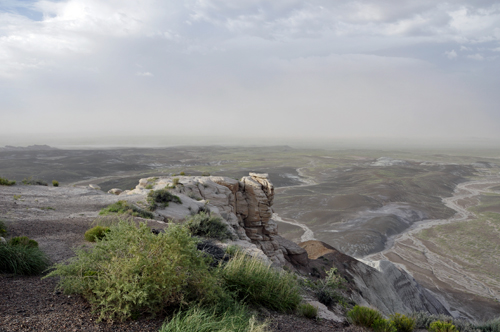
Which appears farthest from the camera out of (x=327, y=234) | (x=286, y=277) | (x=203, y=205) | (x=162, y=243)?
(x=327, y=234)

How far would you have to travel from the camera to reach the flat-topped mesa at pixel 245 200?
2008 centimetres

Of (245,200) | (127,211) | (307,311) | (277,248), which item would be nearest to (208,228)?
(127,211)

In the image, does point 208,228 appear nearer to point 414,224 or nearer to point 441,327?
point 441,327

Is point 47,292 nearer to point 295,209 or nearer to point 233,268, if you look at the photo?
point 233,268

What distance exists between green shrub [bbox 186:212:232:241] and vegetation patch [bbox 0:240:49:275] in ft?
18.0

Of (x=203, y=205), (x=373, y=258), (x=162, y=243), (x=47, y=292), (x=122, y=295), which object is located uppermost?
(x=162, y=243)

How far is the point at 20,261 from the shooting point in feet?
19.6

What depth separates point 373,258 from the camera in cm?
3306

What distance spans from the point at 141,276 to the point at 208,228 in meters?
7.80

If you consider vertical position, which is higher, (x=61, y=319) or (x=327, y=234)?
(x=61, y=319)

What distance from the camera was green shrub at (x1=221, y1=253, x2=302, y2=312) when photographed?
5602 mm

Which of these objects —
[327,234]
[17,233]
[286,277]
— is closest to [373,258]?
[327,234]

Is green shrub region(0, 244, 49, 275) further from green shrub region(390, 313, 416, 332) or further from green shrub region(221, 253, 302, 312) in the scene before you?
green shrub region(390, 313, 416, 332)

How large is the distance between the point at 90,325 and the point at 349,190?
225ft
